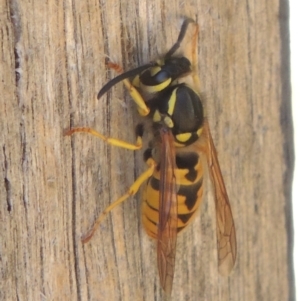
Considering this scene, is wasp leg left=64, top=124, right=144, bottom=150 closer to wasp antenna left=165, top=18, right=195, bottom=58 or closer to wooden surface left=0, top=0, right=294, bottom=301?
wooden surface left=0, top=0, right=294, bottom=301

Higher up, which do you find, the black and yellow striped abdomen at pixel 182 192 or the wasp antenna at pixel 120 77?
the wasp antenna at pixel 120 77

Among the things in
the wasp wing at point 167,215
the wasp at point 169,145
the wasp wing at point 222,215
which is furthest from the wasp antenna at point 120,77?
the wasp wing at point 222,215

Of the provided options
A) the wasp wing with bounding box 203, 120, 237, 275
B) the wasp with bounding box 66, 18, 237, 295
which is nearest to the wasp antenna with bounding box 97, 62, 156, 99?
the wasp with bounding box 66, 18, 237, 295

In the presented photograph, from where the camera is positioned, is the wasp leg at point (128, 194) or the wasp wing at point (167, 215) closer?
the wasp leg at point (128, 194)

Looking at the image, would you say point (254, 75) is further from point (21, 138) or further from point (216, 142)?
point (21, 138)

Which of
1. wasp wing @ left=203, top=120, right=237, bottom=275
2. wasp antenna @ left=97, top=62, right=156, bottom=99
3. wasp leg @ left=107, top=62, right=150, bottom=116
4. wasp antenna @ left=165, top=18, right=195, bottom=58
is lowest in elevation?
wasp wing @ left=203, top=120, right=237, bottom=275

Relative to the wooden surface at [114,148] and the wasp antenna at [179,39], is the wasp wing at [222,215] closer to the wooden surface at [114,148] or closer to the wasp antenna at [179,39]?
the wooden surface at [114,148]
